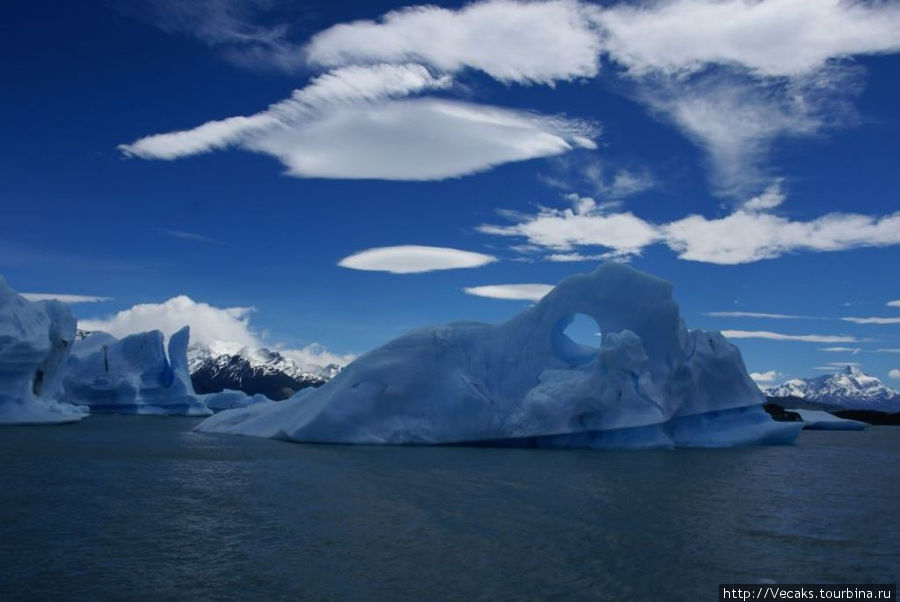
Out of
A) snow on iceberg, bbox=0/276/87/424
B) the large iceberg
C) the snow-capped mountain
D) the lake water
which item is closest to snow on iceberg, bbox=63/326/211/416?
snow on iceberg, bbox=0/276/87/424

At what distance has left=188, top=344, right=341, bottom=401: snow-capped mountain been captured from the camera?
173875 mm

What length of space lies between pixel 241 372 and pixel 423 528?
177798mm

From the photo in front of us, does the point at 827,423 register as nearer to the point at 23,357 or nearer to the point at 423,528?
the point at 23,357

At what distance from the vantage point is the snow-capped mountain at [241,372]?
174 m

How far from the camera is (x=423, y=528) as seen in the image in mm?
9727

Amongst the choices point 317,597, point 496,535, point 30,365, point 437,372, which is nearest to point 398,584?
point 317,597

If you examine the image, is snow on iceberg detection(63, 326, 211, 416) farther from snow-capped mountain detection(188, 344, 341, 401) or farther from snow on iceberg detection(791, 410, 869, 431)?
snow-capped mountain detection(188, 344, 341, 401)

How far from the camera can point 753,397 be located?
2494cm

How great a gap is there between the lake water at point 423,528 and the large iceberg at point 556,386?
4.03 meters

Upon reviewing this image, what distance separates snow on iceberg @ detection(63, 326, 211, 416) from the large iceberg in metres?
27.6

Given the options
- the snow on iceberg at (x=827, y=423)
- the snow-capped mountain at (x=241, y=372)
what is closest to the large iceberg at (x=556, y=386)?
the snow on iceberg at (x=827, y=423)

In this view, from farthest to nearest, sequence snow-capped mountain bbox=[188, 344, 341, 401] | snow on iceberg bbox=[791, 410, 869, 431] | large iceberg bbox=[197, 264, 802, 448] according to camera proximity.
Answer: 1. snow-capped mountain bbox=[188, 344, 341, 401]
2. snow on iceberg bbox=[791, 410, 869, 431]
3. large iceberg bbox=[197, 264, 802, 448]

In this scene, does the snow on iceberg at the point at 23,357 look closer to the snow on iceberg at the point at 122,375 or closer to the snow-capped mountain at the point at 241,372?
the snow on iceberg at the point at 122,375

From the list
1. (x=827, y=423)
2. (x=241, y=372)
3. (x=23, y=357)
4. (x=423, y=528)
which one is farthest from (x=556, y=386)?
(x=241, y=372)
